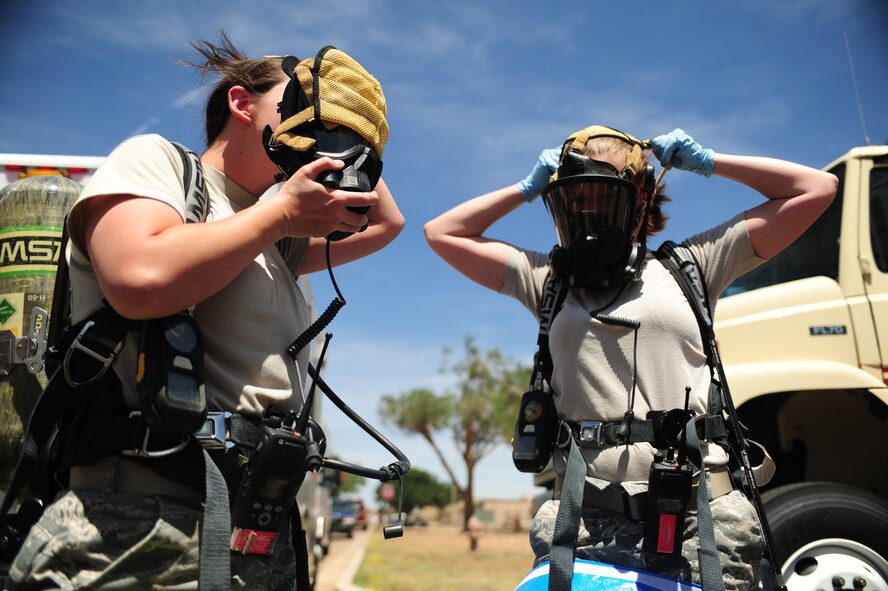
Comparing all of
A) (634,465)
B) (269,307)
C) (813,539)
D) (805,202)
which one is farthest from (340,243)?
(813,539)

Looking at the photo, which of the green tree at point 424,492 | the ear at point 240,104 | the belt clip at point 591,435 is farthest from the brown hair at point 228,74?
the green tree at point 424,492

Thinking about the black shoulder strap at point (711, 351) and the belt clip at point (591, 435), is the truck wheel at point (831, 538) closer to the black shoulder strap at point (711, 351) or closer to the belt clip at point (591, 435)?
the black shoulder strap at point (711, 351)

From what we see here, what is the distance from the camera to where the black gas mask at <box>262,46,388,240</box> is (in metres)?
2.03

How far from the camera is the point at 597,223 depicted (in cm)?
286

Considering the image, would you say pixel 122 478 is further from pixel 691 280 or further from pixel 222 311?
pixel 691 280

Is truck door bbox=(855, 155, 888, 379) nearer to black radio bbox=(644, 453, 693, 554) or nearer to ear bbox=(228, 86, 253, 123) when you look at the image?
black radio bbox=(644, 453, 693, 554)

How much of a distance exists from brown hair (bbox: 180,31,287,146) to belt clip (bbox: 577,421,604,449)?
4.91 feet

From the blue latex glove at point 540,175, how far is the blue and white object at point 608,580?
1578 millimetres

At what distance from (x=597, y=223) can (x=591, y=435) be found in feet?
2.51

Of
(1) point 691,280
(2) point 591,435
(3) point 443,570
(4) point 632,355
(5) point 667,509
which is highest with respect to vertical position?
(1) point 691,280

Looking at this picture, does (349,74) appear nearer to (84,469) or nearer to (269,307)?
(269,307)

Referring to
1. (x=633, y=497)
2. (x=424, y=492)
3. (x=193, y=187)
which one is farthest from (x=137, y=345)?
(x=424, y=492)

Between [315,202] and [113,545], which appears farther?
[315,202]

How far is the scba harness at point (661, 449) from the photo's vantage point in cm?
240
